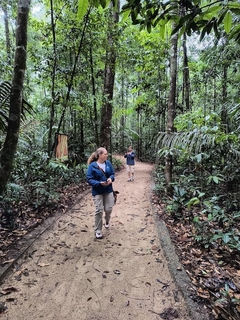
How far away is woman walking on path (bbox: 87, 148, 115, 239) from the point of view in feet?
13.9

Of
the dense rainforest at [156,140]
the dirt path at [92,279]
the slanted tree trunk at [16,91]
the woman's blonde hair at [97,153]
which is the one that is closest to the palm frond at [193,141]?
the dense rainforest at [156,140]

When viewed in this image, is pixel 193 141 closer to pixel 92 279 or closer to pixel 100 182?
pixel 100 182

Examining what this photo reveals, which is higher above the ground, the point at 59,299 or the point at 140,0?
the point at 140,0

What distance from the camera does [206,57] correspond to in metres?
7.66

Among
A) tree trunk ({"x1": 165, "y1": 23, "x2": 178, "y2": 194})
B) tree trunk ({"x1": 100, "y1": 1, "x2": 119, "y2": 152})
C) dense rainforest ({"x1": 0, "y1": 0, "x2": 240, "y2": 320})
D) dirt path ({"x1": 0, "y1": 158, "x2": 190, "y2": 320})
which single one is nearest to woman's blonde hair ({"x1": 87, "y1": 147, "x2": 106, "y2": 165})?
dense rainforest ({"x1": 0, "y1": 0, "x2": 240, "y2": 320})

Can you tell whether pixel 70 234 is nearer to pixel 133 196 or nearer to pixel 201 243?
pixel 201 243

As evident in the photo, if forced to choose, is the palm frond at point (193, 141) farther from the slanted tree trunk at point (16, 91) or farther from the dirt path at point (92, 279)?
the slanted tree trunk at point (16, 91)

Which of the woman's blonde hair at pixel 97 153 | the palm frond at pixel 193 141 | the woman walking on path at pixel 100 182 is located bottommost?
the woman walking on path at pixel 100 182

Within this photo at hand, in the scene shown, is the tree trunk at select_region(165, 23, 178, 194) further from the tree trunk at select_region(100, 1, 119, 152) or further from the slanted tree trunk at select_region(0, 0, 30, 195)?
the slanted tree trunk at select_region(0, 0, 30, 195)

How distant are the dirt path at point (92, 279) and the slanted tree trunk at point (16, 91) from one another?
143cm

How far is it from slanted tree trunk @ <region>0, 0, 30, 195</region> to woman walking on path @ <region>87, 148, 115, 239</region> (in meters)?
1.42

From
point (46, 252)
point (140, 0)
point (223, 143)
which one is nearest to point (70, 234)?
point (46, 252)

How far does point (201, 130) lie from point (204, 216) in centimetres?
226

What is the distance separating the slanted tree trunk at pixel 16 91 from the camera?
3.58m
